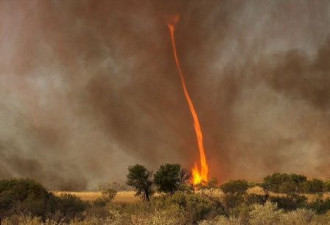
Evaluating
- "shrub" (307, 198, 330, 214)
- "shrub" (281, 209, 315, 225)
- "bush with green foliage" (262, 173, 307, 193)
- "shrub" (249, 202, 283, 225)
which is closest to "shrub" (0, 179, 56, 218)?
"shrub" (249, 202, 283, 225)

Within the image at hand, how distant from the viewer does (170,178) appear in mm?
74875

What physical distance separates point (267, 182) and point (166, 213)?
60587 mm

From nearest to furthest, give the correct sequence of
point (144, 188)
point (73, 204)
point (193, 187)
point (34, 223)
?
point (34, 223) < point (73, 204) < point (144, 188) < point (193, 187)

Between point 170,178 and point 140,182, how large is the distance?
5.12 meters

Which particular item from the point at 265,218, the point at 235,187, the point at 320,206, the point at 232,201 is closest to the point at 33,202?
the point at 232,201

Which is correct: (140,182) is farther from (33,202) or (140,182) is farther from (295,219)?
(295,219)

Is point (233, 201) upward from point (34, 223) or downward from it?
upward

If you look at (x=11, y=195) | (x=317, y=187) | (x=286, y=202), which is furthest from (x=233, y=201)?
(x=317, y=187)

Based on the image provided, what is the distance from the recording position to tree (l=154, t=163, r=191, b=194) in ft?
245

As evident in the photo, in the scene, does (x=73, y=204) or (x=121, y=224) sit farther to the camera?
(x=73, y=204)

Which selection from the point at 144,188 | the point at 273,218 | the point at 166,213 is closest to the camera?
the point at 273,218

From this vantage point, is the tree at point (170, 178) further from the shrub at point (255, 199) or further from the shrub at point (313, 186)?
the shrub at point (313, 186)

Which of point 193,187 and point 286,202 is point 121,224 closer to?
point 286,202

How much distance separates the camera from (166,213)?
135ft
